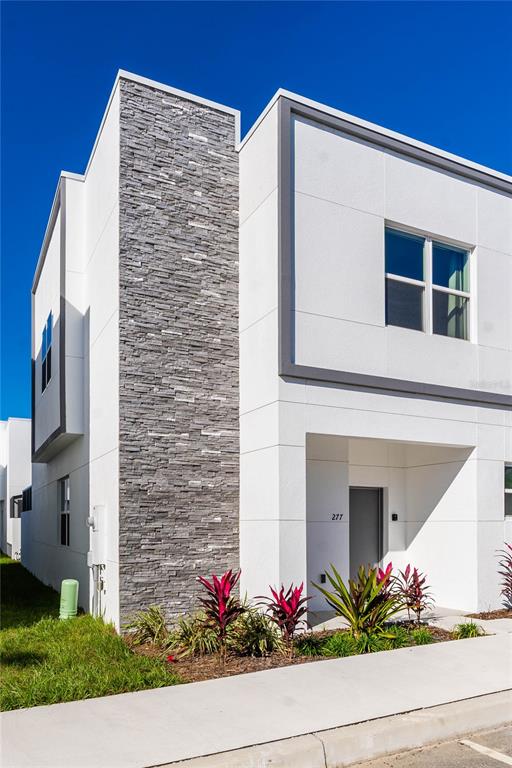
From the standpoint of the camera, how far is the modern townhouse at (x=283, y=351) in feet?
34.2

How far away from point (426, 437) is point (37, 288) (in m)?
13.1

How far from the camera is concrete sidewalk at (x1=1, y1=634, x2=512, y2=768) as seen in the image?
17.8 ft

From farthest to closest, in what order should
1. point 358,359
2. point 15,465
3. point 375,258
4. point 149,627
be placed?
point 15,465
point 375,258
point 358,359
point 149,627

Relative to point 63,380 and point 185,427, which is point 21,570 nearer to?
point 63,380

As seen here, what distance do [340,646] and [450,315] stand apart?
639 centimetres

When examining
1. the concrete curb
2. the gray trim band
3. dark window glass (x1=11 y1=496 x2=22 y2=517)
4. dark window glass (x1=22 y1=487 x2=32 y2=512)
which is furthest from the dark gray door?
dark window glass (x1=11 y1=496 x2=22 y2=517)

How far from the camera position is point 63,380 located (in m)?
13.7

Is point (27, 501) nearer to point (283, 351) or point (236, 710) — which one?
point (283, 351)

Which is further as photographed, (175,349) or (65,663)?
(175,349)

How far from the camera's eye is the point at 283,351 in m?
10.1

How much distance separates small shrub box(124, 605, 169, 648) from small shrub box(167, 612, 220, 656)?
313 millimetres

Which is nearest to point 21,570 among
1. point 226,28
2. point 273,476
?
point 273,476

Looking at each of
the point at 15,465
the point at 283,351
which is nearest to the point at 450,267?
the point at 283,351

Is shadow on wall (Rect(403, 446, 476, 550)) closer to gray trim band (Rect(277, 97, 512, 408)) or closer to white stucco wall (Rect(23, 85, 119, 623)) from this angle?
gray trim band (Rect(277, 97, 512, 408))
